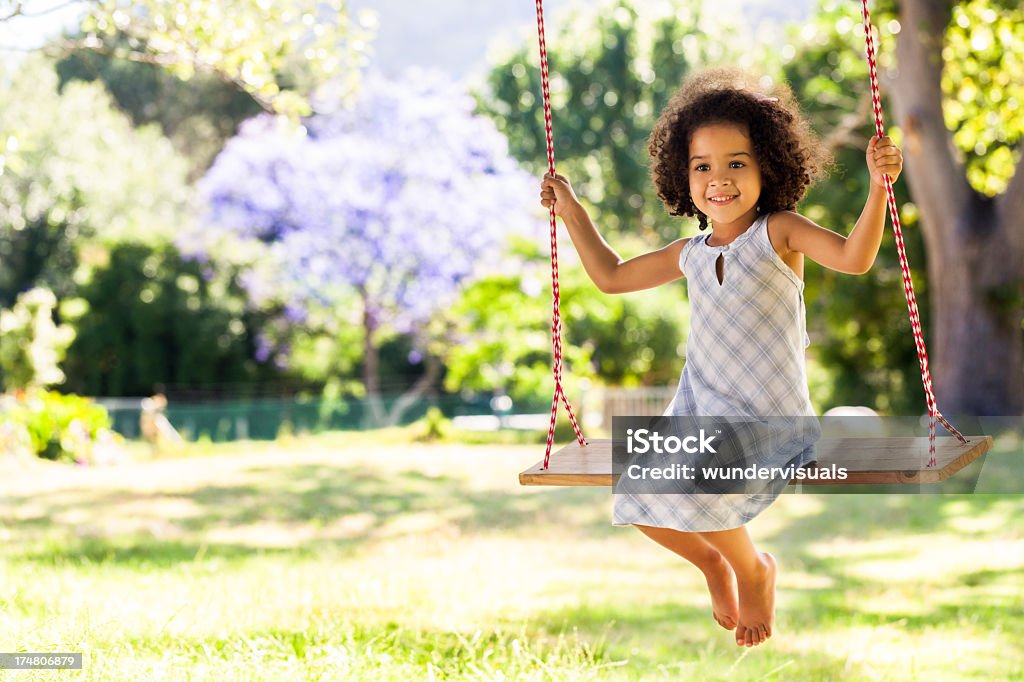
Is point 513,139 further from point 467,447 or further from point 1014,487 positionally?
point 1014,487

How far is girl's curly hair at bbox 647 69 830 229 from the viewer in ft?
8.56

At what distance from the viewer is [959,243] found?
30.9ft

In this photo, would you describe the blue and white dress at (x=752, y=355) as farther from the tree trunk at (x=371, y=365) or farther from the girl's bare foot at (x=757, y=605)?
the tree trunk at (x=371, y=365)

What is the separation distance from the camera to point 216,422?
550 inches

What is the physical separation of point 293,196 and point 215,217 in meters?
1.54

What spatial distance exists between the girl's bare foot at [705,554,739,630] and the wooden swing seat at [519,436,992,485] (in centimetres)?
36

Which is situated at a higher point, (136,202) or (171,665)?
(136,202)

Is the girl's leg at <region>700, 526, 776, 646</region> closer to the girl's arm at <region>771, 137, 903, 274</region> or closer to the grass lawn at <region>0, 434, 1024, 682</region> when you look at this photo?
the girl's arm at <region>771, 137, 903, 274</region>

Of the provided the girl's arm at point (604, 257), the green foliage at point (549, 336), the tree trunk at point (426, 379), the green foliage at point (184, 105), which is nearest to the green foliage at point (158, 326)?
the tree trunk at point (426, 379)

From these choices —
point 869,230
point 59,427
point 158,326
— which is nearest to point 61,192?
point 158,326

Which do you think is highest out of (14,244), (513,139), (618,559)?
(513,139)

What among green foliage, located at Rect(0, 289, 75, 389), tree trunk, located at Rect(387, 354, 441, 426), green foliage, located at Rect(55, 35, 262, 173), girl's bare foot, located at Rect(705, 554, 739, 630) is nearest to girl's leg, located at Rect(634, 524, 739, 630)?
girl's bare foot, located at Rect(705, 554, 739, 630)

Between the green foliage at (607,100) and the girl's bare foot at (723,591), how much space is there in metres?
19.3

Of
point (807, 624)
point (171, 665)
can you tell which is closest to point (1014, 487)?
point (807, 624)
